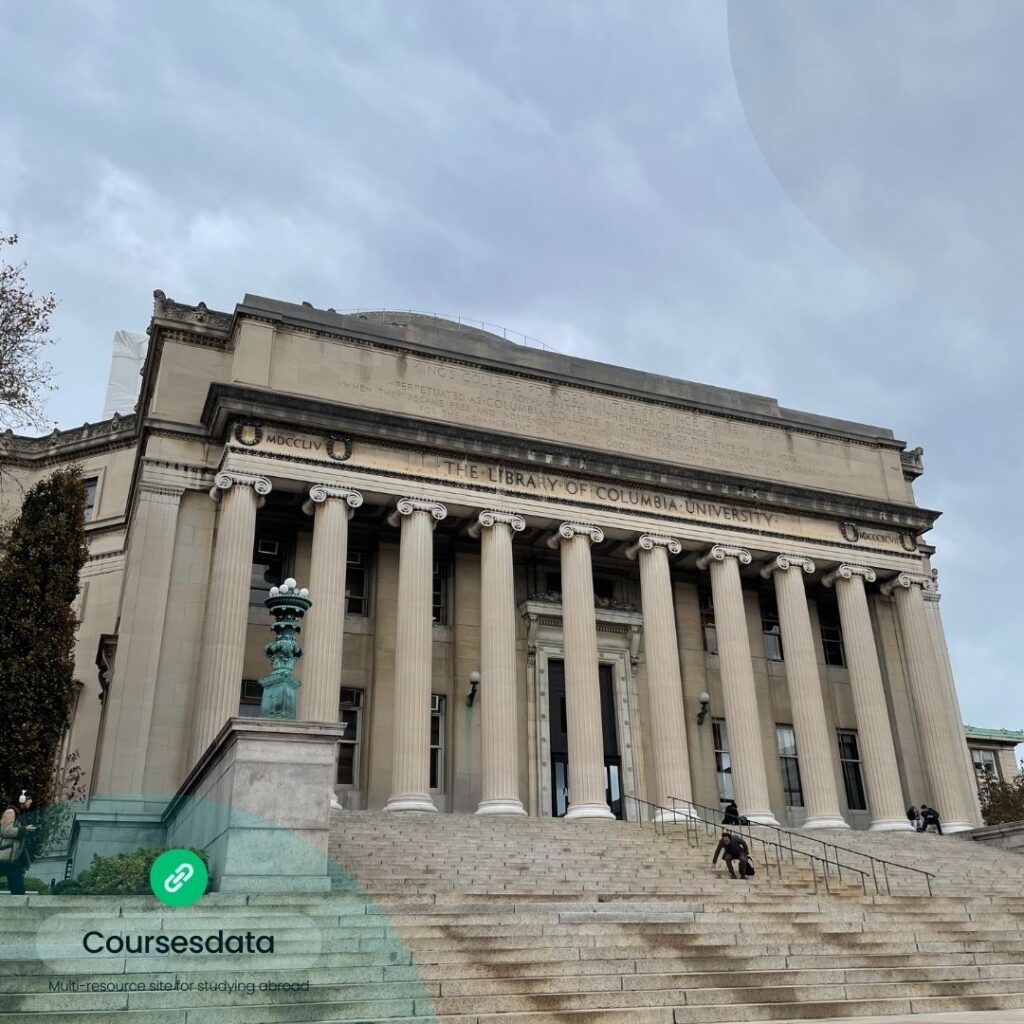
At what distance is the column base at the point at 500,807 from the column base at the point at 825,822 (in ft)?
29.9

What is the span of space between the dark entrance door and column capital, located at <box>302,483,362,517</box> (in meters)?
8.32

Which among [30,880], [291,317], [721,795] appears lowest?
[30,880]

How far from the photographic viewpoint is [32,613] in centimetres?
2161

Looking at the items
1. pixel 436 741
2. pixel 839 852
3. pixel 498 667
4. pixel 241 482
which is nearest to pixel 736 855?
pixel 839 852

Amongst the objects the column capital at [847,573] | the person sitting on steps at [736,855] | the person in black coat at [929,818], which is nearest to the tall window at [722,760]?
the person in black coat at [929,818]

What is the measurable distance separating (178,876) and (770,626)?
2499 centimetres

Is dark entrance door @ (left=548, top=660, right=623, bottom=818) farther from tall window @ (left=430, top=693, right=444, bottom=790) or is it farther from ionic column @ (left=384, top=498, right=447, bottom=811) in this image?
ionic column @ (left=384, top=498, right=447, bottom=811)

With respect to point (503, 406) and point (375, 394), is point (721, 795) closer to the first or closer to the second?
point (503, 406)

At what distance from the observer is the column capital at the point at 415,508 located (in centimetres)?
2859

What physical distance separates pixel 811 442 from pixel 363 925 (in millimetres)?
27717

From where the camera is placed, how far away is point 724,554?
106ft

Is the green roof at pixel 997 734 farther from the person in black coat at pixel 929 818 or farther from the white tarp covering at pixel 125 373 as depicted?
the white tarp covering at pixel 125 373

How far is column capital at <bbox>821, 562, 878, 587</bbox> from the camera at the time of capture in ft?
111

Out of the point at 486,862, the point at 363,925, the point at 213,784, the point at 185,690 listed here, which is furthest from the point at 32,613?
the point at 363,925
